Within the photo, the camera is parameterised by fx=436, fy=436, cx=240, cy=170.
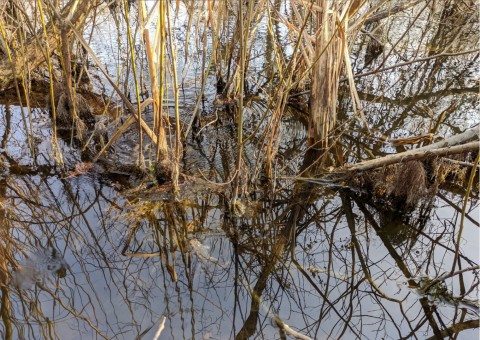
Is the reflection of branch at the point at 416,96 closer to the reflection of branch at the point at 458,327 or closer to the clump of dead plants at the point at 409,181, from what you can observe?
the clump of dead plants at the point at 409,181

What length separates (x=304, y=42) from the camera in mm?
3092

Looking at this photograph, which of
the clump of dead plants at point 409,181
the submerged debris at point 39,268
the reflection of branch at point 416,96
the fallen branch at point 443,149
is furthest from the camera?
the reflection of branch at point 416,96

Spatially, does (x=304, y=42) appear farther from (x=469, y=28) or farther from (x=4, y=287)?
(x=469, y=28)

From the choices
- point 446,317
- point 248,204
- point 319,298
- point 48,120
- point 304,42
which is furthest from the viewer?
point 48,120

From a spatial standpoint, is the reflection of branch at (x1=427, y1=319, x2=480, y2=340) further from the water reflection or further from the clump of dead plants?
the clump of dead plants

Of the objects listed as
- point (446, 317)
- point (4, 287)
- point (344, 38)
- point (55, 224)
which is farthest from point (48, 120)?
point (446, 317)

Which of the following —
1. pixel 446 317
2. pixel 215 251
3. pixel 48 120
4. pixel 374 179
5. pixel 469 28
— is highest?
pixel 469 28

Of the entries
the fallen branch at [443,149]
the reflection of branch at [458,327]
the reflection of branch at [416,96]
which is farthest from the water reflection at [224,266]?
the reflection of branch at [416,96]

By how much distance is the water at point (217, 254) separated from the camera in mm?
2033

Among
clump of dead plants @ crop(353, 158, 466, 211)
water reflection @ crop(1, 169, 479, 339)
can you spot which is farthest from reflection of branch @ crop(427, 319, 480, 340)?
clump of dead plants @ crop(353, 158, 466, 211)

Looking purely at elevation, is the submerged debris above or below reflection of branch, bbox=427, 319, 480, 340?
above

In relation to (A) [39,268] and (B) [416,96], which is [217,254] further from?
(B) [416,96]

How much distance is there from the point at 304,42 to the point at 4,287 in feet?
7.84

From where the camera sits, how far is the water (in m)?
2.03
